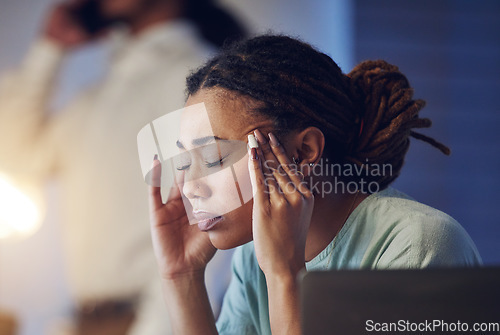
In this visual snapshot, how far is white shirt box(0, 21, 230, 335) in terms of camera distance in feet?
5.90

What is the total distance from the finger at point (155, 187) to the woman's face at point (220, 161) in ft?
0.46

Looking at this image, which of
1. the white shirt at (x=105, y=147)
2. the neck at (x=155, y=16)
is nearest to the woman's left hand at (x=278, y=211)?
the white shirt at (x=105, y=147)

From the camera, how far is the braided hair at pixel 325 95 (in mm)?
851

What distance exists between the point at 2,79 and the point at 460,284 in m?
1.83

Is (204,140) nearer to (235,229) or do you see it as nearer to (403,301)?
(235,229)

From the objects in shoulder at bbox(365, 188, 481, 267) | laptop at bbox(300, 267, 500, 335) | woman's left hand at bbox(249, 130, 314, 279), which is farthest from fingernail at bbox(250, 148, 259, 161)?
laptop at bbox(300, 267, 500, 335)

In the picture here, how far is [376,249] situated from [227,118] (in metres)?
0.31

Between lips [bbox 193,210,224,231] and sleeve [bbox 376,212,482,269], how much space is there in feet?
0.89

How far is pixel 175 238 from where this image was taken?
103 centimetres

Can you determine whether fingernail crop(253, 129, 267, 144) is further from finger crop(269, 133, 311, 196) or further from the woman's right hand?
the woman's right hand

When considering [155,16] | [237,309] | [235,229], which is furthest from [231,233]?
[155,16]

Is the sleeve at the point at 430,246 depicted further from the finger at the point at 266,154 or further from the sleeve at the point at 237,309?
the sleeve at the point at 237,309

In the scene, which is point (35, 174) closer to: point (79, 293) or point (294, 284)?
Answer: point (79, 293)

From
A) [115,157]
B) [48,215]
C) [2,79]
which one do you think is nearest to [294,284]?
[115,157]
